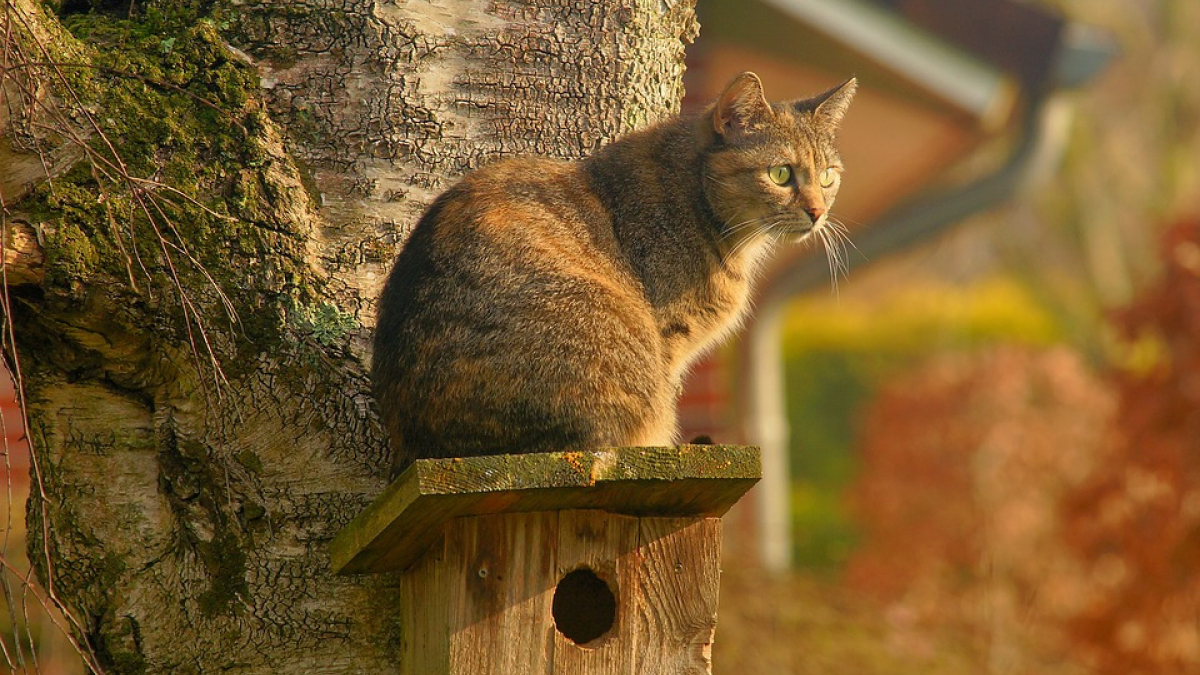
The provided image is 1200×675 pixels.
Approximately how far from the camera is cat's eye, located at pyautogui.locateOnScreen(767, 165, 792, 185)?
3117 millimetres

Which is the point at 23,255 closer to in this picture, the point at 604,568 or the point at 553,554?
the point at 553,554

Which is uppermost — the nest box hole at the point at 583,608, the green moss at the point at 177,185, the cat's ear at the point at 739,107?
the cat's ear at the point at 739,107

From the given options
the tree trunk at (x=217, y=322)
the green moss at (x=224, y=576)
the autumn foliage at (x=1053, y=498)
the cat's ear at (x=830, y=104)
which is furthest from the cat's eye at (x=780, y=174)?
the autumn foliage at (x=1053, y=498)

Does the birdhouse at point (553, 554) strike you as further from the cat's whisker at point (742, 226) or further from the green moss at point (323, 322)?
the cat's whisker at point (742, 226)

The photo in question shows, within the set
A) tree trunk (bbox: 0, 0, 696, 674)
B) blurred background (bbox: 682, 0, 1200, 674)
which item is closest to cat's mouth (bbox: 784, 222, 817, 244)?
blurred background (bbox: 682, 0, 1200, 674)

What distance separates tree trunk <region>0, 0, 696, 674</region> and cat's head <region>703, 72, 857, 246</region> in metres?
0.71

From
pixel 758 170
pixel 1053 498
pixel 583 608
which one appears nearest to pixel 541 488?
pixel 583 608

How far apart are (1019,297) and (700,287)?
16957 mm

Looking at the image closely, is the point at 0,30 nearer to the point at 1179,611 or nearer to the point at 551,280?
the point at 551,280

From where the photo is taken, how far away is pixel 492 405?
8.20 feet

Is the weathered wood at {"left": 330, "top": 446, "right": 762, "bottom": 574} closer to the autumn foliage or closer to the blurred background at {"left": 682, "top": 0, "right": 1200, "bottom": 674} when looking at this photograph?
the blurred background at {"left": 682, "top": 0, "right": 1200, "bottom": 674}

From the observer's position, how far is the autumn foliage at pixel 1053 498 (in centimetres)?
705

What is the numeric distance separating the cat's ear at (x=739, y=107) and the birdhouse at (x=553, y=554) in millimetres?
978

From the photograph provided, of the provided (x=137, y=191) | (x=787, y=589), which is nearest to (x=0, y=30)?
(x=137, y=191)
